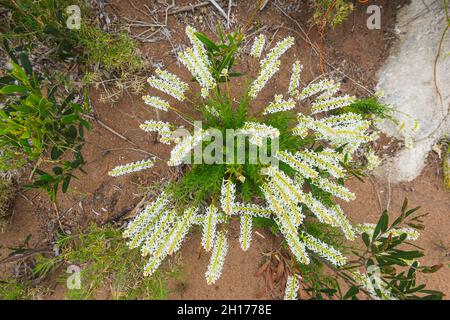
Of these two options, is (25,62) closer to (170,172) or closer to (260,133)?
(170,172)

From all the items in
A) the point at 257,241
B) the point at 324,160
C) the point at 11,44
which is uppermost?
the point at 11,44

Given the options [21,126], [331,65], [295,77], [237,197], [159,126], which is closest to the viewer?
[21,126]

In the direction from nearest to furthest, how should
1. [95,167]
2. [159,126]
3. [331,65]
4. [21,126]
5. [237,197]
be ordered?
[21,126]
[159,126]
[237,197]
[95,167]
[331,65]

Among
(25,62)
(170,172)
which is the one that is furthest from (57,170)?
(170,172)

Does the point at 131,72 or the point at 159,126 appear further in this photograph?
the point at 131,72

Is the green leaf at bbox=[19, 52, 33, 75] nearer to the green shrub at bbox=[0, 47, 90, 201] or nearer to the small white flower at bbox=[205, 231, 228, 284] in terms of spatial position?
the green shrub at bbox=[0, 47, 90, 201]

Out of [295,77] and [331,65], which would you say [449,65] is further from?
[295,77]

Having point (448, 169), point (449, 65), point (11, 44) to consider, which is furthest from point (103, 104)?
point (448, 169)
